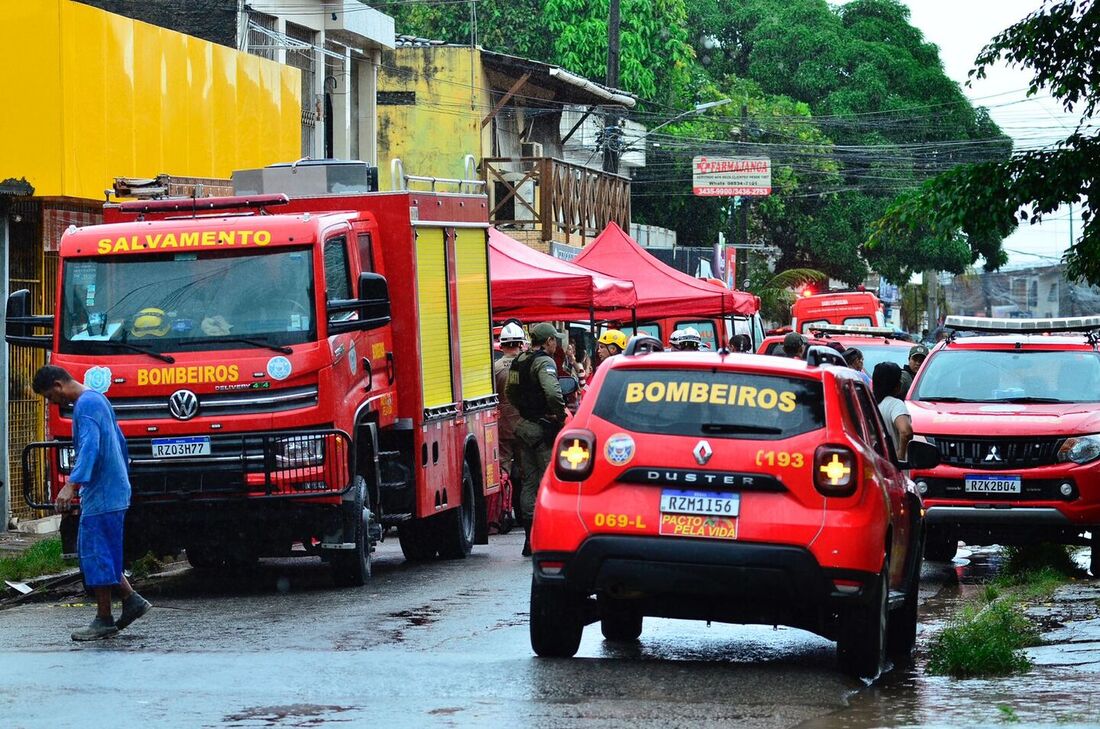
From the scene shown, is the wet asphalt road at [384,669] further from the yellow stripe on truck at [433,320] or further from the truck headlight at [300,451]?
the yellow stripe on truck at [433,320]

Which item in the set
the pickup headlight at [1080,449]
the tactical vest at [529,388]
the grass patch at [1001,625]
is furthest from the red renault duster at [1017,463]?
the tactical vest at [529,388]

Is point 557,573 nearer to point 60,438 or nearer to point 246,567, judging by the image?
point 60,438

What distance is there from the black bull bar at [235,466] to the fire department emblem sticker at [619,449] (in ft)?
13.2

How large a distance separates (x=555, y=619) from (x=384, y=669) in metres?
0.91

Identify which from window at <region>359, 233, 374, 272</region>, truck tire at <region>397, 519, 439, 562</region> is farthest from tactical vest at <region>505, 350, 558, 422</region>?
window at <region>359, 233, 374, 272</region>

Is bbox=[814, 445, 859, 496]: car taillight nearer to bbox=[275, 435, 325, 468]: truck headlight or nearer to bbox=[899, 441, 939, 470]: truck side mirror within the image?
bbox=[899, 441, 939, 470]: truck side mirror

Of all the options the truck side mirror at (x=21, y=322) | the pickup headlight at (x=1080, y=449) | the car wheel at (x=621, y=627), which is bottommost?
the car wheel at (x=621, y=627)

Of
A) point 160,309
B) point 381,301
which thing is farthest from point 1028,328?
point 160,309

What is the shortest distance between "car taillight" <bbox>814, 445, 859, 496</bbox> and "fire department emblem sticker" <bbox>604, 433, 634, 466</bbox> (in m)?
0.90

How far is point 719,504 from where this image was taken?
9141 mm

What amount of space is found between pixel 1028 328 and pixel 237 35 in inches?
508

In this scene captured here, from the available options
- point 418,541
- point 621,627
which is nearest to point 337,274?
point 418,541

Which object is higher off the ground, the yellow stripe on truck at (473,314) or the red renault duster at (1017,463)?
the yellow stripe on truck at (473,314)

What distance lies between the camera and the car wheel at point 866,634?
9305mm
